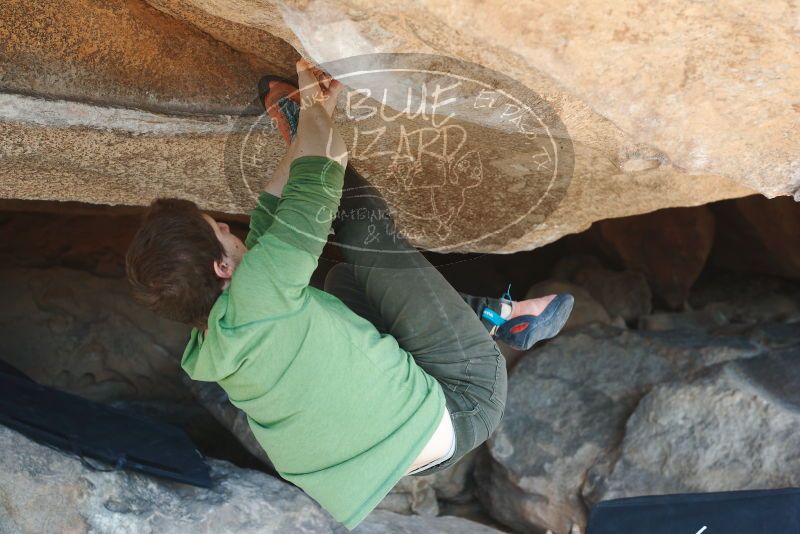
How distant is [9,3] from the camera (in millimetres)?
1427

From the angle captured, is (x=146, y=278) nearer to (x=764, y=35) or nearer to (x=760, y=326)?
(x=764, y=35)

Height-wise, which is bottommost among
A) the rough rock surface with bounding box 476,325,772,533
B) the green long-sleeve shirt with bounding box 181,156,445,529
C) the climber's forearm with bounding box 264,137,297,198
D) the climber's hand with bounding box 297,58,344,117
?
the rough rock surface with bounding box 476,325,772,533

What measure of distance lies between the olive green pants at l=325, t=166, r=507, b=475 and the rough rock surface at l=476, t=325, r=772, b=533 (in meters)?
0.97

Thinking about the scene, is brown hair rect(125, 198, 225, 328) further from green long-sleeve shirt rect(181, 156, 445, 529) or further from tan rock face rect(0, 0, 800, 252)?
tan rock face rect(0, 0, 800, 252)

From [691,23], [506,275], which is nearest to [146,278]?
[691,23]

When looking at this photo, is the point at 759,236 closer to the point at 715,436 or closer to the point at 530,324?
the point at 715,436

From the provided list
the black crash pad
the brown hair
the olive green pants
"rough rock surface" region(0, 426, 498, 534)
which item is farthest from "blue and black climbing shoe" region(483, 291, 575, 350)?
the black crash pad

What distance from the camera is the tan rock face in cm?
112

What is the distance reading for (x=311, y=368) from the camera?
131 cm

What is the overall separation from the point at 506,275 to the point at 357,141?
147 cm

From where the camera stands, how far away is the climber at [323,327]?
1.26m

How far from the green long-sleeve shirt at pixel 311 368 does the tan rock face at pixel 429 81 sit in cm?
26

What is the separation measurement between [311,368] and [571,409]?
4.49 feet

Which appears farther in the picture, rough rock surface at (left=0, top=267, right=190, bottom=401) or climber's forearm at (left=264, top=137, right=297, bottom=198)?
rough rock surface at (left=0, top=267, right=190, bottom=401)
